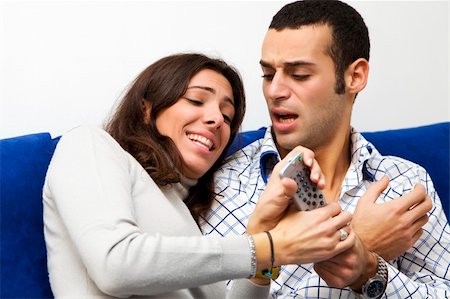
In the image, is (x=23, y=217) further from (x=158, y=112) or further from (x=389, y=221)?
(x=389, y=221)

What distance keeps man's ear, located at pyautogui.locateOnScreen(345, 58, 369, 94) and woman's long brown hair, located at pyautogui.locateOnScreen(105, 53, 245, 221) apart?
0.33 m

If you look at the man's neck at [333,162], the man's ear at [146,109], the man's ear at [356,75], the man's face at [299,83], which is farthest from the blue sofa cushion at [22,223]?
the man's ear at [356,75]

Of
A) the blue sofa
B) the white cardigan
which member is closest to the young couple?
the white cardigan

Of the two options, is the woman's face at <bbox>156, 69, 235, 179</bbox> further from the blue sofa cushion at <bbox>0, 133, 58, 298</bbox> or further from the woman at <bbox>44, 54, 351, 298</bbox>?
the blue sofa cushion at <bbox>0, 133, 58, 298</bbox>

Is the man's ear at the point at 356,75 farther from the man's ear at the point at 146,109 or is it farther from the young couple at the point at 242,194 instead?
the man's ear at the point at 146,109

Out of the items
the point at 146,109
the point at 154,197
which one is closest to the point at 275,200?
the point at 154,197

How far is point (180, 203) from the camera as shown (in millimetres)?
1576

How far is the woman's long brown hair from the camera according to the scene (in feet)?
5.06

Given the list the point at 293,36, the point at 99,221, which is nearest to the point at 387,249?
the point at 293,36

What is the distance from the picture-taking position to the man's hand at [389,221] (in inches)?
62.8

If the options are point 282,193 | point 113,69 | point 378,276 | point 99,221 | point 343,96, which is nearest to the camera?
point 99,221

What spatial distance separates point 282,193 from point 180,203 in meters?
0.32

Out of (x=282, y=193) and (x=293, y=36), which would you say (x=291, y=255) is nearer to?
(x=282, y=193)

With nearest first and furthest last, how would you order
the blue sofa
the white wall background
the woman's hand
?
the woman's hand < the blue sofa < the white wall background
